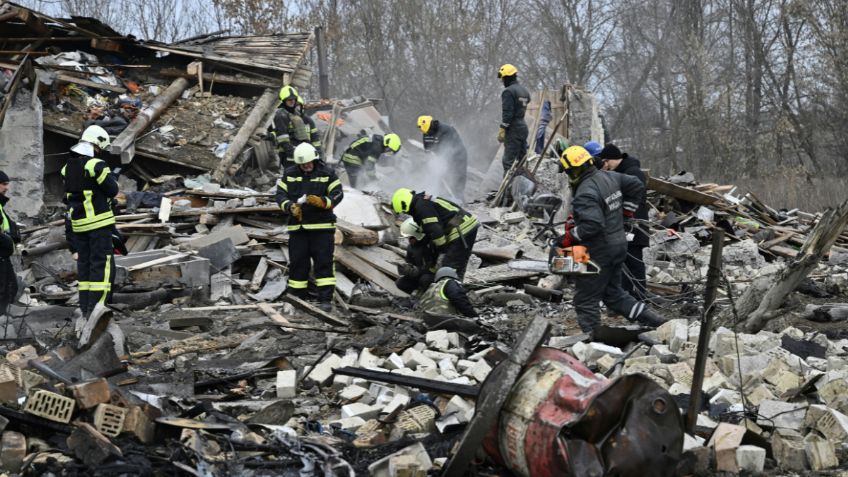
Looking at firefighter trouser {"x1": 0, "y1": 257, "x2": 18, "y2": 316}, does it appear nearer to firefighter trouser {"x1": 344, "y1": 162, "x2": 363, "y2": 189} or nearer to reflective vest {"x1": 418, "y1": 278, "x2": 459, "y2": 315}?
reflective vest {"x1": 418, "y1": 278, "x2": 459, "y2": 315}

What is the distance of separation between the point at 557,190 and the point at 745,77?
1418 cm

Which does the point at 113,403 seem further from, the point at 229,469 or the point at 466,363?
the point at 466,363

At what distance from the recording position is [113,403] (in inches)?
193

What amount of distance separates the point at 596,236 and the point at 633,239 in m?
1.71

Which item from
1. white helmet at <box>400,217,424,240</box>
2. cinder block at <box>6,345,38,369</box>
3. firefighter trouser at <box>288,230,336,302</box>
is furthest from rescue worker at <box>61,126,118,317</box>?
white helmet at <box>400,217,424,240</box>

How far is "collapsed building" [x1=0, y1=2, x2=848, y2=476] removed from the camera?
14.3 ft

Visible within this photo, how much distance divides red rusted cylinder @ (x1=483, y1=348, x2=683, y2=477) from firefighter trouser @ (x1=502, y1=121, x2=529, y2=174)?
10536 mm

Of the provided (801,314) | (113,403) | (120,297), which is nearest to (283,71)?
(120,297)

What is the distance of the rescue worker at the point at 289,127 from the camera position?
13.1 meters

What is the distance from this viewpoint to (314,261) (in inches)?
386

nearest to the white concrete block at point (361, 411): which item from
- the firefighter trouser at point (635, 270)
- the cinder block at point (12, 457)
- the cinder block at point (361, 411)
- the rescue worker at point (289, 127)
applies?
the cinder block at point (361, 411)

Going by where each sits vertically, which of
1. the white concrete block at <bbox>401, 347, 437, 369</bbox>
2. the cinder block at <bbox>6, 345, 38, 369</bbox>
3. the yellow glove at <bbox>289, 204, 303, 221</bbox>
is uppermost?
the yellow glove at <bbox>289, 204, 303, 221</bbox>

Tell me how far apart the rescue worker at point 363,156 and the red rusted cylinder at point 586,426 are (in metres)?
10.2

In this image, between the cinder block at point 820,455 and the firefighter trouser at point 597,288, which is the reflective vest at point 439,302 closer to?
the firefighter trouser at point 597,288
